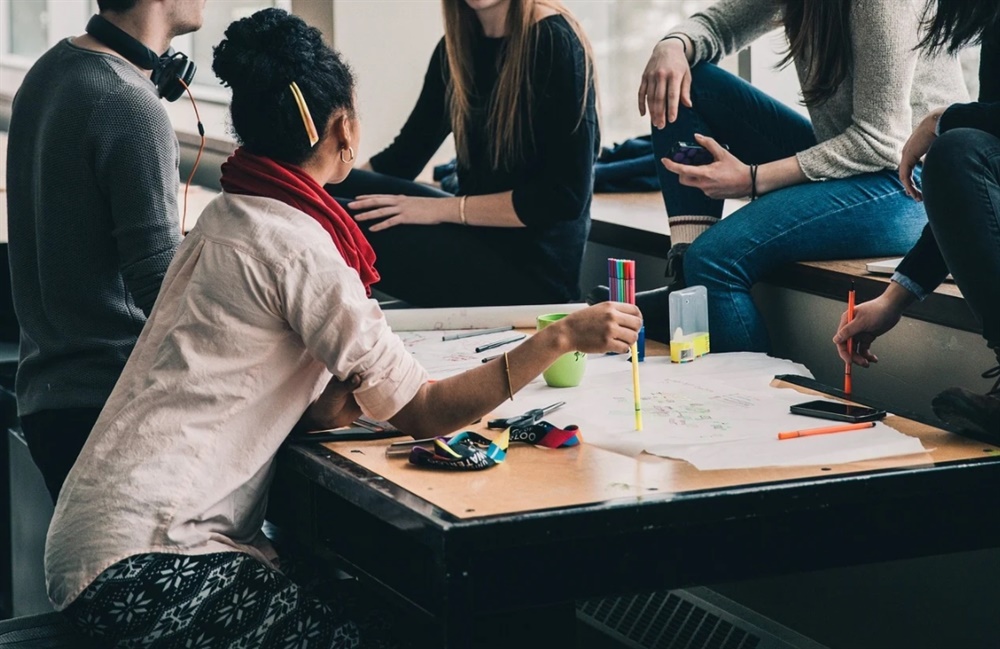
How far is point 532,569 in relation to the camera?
110 centimetres

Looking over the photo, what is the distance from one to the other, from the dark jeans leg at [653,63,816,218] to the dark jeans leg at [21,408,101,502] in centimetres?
103

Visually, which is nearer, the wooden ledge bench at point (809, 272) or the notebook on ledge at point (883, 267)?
the wooden ledge bench at point (809, 272)

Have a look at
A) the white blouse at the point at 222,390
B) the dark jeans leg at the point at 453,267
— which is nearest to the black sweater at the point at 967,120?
the white blouse at the point at 222,390

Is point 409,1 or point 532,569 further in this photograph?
point 409,1

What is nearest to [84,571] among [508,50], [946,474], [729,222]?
[946,474]

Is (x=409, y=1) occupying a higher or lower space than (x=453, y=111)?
higher

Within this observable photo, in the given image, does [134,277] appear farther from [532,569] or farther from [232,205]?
[532,569]

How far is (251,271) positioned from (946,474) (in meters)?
0.74

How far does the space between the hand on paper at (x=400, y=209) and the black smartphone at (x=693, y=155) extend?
500 millimetres

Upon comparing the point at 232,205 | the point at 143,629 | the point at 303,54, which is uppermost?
the point at 303,54

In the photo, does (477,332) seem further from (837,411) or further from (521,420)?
(837,411)

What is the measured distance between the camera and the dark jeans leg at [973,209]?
4.63ft

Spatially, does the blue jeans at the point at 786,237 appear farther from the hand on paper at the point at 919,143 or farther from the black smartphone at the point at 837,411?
the black smartphone at the point at 837,411

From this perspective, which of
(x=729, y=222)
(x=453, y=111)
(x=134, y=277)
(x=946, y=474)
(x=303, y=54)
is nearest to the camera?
(x=946, y=474)
